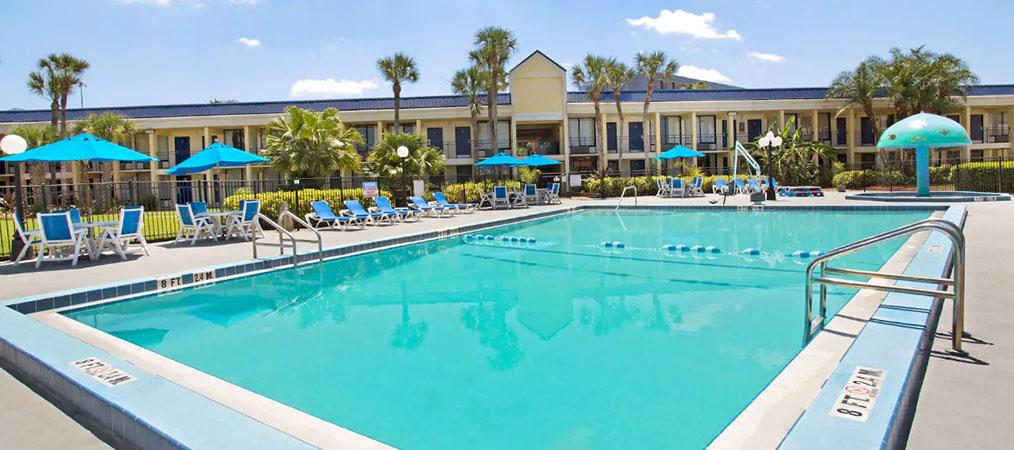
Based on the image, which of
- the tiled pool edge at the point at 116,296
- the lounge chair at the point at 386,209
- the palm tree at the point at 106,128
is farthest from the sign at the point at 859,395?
the palm tree at the point at 106,128

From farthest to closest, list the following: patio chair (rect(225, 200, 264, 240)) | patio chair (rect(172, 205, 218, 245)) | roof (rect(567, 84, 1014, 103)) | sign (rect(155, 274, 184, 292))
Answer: roof (rect(567, 84, 1014, 103))
patio chair (rect(225, 200, 264, 240))
patio chair (rect(172, 205, 218, 245))
sign (rect(155, 274, 184, 292))

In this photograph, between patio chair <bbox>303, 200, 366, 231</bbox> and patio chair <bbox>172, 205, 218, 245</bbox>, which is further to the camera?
patio chair <bbox>303, 200, 366, 231</bbox>

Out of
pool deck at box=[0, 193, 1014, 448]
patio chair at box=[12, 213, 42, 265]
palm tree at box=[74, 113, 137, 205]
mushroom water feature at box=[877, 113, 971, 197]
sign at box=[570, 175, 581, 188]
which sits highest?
palm tree at box=[74, 113, 137, 205]

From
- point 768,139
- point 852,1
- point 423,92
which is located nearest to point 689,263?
point 852,1

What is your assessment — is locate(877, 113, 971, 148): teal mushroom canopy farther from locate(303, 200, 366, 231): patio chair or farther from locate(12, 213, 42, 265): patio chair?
locate(12, 213, 42, 265): patio chair

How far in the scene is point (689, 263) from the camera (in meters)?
8.62

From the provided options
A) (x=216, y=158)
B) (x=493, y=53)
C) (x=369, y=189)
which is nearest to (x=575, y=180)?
Result: (x=493, y=53)

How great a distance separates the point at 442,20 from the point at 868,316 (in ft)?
46.8

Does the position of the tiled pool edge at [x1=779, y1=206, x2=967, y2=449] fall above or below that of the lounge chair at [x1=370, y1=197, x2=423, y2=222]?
below

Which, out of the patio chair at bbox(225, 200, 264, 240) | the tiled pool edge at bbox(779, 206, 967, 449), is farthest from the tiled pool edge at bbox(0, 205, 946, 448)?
the patio chair at bbox(225, 200, 264, 240)

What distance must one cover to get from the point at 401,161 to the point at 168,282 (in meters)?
15.8

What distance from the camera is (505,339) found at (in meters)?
5.01

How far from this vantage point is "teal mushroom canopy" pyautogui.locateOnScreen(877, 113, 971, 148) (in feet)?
57.0

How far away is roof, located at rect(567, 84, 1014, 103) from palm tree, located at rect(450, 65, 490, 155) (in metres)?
5.90
